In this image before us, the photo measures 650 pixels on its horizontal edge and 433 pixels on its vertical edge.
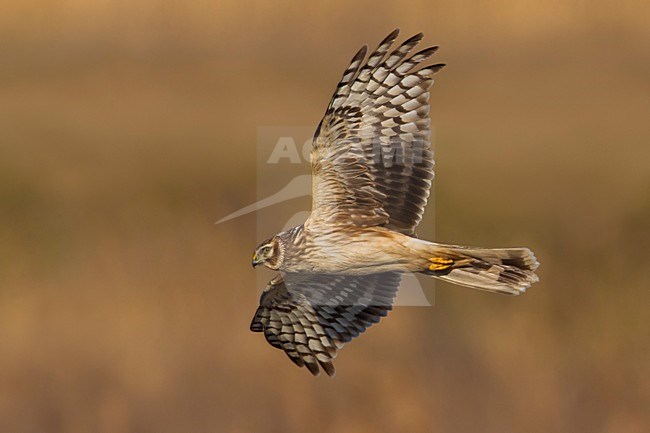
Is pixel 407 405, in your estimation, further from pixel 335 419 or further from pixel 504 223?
pixel 504 223

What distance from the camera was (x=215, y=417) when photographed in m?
17.9

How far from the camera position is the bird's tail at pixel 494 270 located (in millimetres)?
10898

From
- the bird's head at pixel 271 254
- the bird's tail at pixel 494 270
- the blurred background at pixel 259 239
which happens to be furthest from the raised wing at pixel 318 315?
the blurred background at pixel 259 239

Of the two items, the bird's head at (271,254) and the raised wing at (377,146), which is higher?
the raised wing at (377,146)

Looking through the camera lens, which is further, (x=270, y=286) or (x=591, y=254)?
(x=591, y=254)

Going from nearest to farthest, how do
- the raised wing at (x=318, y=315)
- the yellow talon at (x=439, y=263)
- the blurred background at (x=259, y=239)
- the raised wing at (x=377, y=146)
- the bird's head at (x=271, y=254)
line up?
1. the raised wing at (x=377, y=146)
2. the yellow talon at (x=439, y=263)
3. the bird's head at (x=271, y=254)
4. the raised wing at (x=318, y=315)
5. the blurred background at (x=259, y=239)

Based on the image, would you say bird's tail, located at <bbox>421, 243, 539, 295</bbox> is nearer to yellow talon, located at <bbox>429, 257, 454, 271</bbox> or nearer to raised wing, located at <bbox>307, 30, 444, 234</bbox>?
yellow talon, located at <bbox>429, 257, 454, 271</bbox>

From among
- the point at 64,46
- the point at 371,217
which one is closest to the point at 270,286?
the point at 371,217

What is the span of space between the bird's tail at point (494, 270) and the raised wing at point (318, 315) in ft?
3.18

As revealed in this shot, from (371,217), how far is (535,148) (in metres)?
7.27

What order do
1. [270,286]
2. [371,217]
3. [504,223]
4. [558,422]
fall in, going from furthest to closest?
[558,422]
[504,223]
[270,286]
[371,217]

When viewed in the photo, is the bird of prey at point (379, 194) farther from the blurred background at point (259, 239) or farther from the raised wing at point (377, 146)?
the blurred background at point (259, 239)

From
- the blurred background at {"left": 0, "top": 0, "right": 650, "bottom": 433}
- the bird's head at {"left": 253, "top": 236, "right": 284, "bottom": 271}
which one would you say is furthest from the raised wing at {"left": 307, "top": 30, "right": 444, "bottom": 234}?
the blurred background at {"left": 0, "top": 0, "right": 650, "bottom": 433}

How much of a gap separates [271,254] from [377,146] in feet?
3.41
